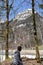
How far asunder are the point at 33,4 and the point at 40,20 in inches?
166

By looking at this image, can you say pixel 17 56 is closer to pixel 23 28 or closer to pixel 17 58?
pixel 17 58

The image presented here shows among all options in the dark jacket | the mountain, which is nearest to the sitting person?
the dark jacket

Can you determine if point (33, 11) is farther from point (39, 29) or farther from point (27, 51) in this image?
point (27, 51)

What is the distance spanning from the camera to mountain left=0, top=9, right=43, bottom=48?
20.5 metres

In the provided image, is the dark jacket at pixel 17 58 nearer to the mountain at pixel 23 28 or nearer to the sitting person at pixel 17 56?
the sitting person at pixel 17 56

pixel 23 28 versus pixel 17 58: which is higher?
pixel 17 58

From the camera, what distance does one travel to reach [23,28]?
23.5m

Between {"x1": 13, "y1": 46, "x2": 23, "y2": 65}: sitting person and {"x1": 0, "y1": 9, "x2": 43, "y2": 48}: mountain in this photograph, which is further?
{"x1": 0, "y1": 9, "x2": 43, "y2": 48}: mountain

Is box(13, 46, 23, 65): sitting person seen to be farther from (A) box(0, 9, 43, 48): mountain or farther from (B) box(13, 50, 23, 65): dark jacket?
(A) box(0, 9, 43, 48): mountain

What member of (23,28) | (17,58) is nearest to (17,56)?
(17,58)

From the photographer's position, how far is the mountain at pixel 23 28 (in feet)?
67.3

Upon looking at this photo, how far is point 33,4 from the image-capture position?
58.2 feet

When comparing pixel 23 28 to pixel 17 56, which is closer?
pixel 17 56

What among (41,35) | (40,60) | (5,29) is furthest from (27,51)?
(40,60)
